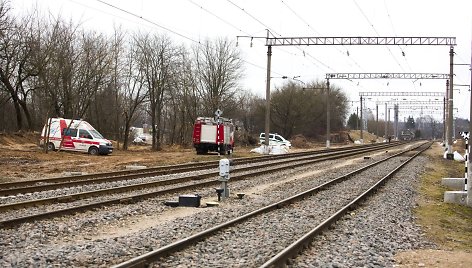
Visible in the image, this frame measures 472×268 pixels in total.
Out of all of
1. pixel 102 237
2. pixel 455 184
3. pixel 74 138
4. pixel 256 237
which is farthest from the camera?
pixel 74 138

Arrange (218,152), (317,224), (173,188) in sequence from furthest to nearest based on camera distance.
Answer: (218,152) → (173,188) → (317,224)

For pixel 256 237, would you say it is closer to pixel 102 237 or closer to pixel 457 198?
pixel 102 237

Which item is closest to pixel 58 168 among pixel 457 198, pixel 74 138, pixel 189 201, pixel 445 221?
pixel 74 138

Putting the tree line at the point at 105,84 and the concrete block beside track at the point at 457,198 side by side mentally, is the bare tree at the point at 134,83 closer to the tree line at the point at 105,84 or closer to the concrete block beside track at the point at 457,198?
the tree line at the point at 105,84

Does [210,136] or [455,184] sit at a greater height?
[210,136]

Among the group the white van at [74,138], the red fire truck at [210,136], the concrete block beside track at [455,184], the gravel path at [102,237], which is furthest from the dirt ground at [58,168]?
the concrete block beside track at [455,184]

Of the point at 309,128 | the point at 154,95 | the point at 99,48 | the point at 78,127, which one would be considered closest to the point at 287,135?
the point at 309,128

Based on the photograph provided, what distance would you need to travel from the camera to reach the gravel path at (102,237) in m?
7.35

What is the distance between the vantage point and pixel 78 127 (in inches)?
1373

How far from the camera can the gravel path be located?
289 inches

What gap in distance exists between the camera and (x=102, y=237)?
9102mm

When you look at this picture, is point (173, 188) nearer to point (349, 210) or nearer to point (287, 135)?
point (349, 210)

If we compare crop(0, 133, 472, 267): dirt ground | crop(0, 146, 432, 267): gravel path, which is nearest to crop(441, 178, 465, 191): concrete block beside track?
crop(0, 146, 432, 267): gravel path

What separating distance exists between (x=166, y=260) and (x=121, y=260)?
615 mm
